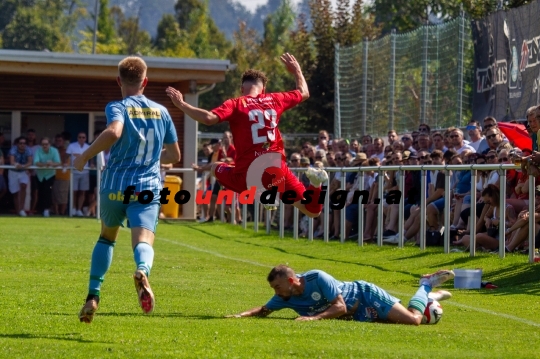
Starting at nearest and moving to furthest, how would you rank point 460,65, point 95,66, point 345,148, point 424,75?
point 460,65 < point 345,148 < point 424,75 < point 95,66

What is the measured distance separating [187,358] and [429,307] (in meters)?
2.85

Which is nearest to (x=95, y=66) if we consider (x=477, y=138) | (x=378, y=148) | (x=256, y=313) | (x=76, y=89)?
(x=76, y=89)

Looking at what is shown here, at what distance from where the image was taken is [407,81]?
24.3 metres

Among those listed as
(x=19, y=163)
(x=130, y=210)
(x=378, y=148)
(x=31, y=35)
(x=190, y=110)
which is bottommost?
(x=130, y=210)

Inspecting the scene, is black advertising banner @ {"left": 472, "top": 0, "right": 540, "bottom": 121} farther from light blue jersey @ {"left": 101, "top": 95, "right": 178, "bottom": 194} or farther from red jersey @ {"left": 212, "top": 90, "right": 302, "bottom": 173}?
light blue jersey @ {"left": 101, "top": 95, "right": 178, "bottom": 194}

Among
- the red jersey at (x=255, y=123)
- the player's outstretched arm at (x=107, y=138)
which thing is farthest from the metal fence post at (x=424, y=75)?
the player's outstretched arm at (x=107, y=138)

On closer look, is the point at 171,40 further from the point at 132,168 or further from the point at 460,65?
the point at 132,168

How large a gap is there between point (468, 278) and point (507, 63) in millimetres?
7075

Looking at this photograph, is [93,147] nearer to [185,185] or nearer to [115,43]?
[185,185]

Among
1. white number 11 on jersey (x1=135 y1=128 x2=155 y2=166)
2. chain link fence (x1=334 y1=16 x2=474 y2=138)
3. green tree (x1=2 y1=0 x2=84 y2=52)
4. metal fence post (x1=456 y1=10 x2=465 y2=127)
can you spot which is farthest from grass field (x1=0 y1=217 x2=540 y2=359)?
green tree (x1=2 y1=0 x2=84 y2=52)

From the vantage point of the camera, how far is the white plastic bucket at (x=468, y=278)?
40.1ft

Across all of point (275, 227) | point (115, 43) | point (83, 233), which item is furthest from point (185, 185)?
point (115, 43)

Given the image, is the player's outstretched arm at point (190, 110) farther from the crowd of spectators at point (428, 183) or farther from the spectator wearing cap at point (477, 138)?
the spectator wearing cap at point (477, 138)

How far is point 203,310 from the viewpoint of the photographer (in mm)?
9789
